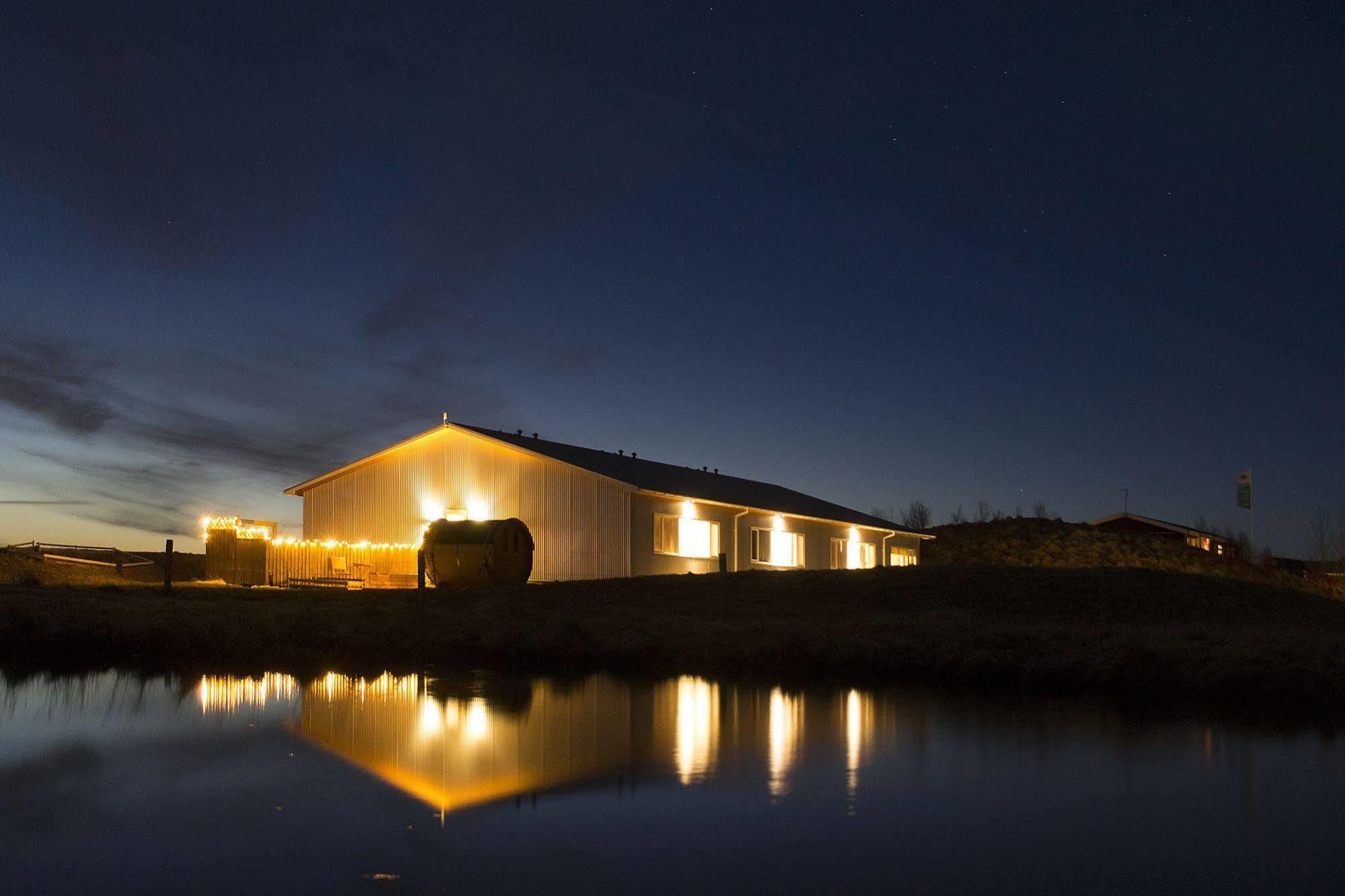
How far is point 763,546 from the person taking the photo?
118ft

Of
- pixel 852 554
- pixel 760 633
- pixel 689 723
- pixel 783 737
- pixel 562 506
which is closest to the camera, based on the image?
pixel 783 737

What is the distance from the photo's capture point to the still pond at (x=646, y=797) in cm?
564

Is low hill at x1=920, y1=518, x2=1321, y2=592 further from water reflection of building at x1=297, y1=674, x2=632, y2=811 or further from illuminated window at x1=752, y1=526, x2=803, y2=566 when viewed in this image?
water reflection of building at x1=297, y1=674, x2=632, y2=811

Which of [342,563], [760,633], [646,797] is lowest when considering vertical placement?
[646,797]

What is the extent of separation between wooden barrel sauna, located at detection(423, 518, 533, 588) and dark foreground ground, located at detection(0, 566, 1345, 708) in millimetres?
3579

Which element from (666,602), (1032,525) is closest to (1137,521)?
(1032,525)

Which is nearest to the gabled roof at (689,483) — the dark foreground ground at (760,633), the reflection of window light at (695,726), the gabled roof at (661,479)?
the gabled roof at (661,479)

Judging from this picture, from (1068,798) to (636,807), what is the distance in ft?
9.13

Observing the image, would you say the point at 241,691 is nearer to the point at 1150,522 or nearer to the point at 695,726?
the point at 695,726

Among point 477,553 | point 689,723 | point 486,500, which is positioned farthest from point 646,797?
point 486,500

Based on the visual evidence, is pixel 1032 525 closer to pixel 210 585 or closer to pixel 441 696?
pixel 210 585

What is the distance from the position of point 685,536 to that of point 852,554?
481 inches

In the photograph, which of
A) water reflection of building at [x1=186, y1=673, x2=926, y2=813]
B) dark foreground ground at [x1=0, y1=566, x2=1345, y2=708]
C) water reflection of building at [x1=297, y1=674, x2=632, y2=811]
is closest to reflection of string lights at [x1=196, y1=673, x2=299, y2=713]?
water reflection of building at [x1=186, y1=673, x2=926, y2=813]

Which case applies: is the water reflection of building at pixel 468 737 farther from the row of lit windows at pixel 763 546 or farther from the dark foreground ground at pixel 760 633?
the row of lit windows at pixel 763 546
